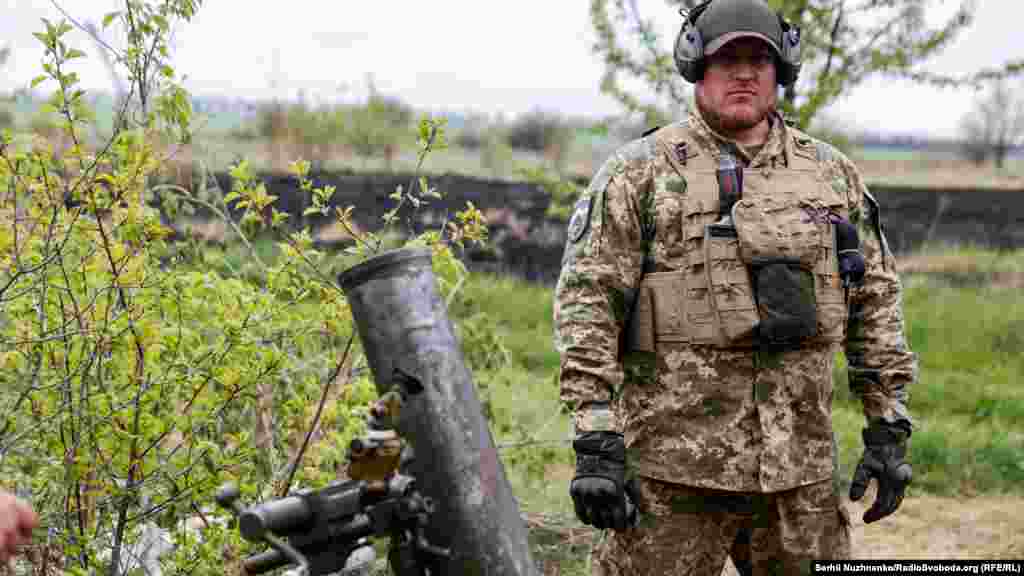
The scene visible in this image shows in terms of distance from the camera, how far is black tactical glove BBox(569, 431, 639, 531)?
272 centimetres

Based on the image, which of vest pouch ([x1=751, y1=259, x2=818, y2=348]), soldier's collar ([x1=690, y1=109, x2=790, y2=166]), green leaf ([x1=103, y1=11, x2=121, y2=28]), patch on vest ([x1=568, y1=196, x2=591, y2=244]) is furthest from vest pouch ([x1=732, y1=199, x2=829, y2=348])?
green leaf ([x1=103, y1=11, x2=121, y2=28])

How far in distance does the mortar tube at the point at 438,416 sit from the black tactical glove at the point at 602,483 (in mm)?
685

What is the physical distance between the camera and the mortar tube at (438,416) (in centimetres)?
199

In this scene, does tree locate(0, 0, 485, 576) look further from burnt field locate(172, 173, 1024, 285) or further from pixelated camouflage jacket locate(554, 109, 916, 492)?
burnt field locate(172, 173, 1024, 285)

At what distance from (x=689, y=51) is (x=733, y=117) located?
231mm

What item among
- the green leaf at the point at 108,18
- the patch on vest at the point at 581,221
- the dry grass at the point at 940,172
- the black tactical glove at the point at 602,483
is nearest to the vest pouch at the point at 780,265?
the patch on vest at the point at 581,221

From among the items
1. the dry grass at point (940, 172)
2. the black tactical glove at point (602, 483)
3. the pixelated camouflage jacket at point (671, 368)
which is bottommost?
the dry grass at point (940, 172)

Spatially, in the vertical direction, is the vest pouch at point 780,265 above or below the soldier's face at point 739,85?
below

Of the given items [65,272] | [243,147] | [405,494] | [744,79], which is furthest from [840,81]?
[243,147]

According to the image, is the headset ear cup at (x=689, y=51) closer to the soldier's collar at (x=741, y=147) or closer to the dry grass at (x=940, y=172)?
the soldier's collar at (x=741, y=147)

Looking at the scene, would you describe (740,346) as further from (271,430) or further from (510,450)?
(510,450)

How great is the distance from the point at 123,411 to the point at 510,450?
2554 mm

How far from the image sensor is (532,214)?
11.9m

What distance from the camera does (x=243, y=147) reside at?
16.3 m
